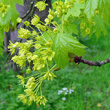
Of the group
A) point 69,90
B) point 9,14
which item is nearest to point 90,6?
point 9,14

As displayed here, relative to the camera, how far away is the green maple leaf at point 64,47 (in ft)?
2.90

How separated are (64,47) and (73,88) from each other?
6.63ft

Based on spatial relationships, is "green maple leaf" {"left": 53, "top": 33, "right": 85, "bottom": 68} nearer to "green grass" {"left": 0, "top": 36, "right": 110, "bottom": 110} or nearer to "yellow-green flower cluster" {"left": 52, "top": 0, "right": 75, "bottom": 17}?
"yellow-green flower cluster" {"left": 52, "top": 0, "right": 75, "bottom": 17}

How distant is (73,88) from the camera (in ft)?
9.19

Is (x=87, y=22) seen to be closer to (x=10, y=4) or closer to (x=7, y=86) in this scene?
(x=10, y=4)

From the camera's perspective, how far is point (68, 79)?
9.95 ft

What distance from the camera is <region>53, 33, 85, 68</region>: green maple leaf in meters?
0.89

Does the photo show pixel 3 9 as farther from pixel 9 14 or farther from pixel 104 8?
pixel 104 8

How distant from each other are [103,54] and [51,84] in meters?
1.50

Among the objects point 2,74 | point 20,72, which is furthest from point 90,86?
point 2,74

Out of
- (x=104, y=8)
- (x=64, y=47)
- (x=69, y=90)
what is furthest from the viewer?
(x=69, y=90)

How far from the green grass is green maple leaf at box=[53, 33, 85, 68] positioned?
5.14ft

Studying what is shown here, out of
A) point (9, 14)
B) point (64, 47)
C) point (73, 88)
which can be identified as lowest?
point (73, 88)

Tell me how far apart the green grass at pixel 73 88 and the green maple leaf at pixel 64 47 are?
1568mm
